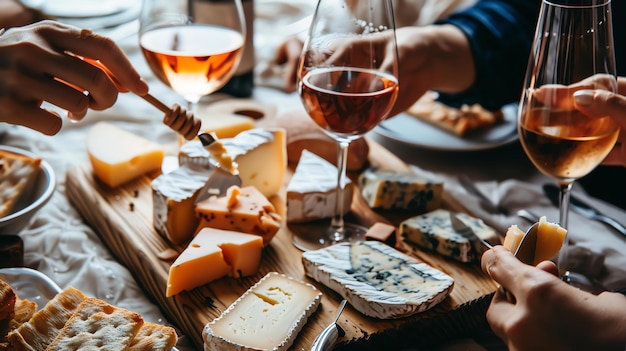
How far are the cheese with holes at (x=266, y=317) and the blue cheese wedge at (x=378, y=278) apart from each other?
0.16 feet

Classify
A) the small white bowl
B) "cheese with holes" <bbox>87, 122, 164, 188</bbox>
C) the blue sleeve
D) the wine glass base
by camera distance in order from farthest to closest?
1. the blue sleeve
2. "cheese with holes" <bbox>87, 122, 164, 188</bbox>
3. the wine glass base
4. the small white bowl

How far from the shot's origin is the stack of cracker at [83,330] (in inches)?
29.3

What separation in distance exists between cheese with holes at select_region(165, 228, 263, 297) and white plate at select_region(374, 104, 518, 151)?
49 centimetres

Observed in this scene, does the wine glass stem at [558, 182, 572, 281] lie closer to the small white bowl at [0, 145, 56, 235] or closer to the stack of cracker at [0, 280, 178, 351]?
the stack of cracker at [0, 280, 178, 351]

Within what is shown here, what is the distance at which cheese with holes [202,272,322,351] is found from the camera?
81 cm

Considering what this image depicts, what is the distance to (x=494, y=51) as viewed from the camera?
57.3 inches

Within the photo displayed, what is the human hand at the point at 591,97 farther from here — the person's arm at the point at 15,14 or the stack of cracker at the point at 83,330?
the person's arm at the point at 15,14

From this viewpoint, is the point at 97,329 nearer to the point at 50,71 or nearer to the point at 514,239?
the point at 50,71

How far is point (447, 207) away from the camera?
1184 millimetres

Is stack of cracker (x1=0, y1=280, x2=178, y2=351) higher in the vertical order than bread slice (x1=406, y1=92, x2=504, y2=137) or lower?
lower

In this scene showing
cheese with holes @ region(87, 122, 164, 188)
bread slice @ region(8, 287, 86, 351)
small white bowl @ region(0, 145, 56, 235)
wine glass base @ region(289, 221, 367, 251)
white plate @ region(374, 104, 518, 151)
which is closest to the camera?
bread slice @ region(8, 287, 86, 351)

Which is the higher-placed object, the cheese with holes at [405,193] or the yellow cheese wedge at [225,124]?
the yellow cheese wedge at [225,124]

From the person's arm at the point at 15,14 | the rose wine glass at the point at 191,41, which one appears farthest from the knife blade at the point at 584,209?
the person's arm at the point at 15,14

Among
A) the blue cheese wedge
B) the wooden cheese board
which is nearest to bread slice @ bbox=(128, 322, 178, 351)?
the wooden cheese board
